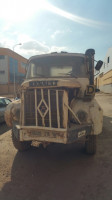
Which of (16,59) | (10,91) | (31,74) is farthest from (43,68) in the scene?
(16,59)

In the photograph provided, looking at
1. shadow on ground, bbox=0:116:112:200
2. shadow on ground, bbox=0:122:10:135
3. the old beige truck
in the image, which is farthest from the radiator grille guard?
shadow on ground, bbox=0:122:10:135

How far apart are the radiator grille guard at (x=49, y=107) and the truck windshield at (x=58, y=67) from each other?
3.57 feet

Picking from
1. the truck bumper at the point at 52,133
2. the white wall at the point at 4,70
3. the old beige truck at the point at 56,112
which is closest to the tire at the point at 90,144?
the old beige truck at the point at 56,112

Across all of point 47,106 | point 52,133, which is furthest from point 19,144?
point 47,106

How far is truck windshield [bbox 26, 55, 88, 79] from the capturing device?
441 cm

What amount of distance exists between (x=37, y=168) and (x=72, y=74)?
2.44 meters

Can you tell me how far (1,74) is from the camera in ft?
145

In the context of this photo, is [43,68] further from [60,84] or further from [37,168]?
[37,168]

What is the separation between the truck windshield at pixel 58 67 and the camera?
14.5 feet

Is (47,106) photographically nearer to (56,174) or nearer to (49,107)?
(49,107)

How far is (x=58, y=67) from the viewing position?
4.51m

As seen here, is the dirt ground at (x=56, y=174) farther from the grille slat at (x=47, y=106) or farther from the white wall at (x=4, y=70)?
the white wall at (x=4, y=70)

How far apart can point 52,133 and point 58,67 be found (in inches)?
78.0

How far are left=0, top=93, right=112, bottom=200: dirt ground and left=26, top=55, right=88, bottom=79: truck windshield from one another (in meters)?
2.13
